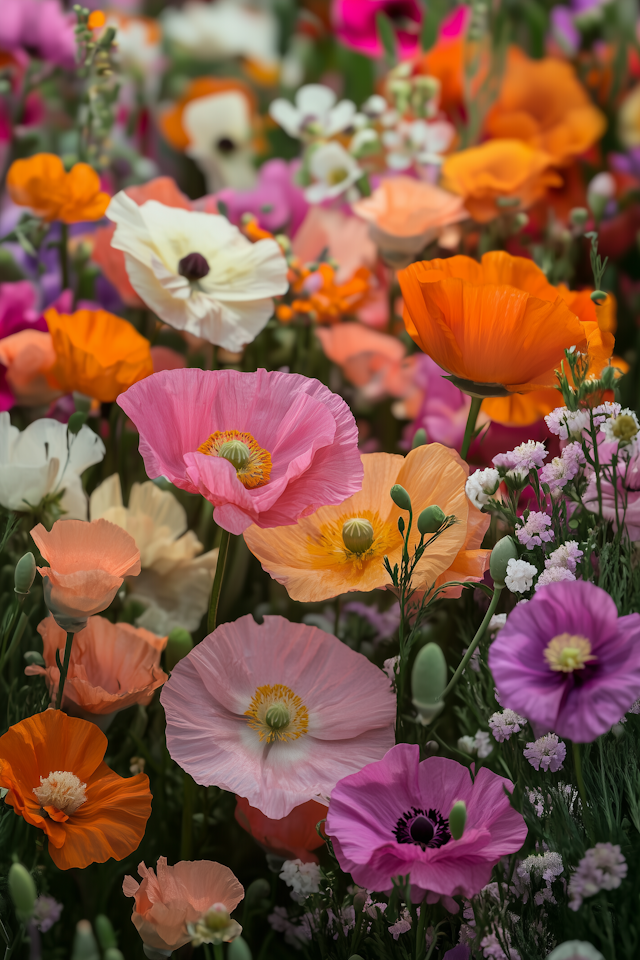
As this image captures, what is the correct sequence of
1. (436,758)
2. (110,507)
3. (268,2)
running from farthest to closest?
(268,2) < (110,507) < (436,758)

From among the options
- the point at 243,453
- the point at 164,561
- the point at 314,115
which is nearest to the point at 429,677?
the point at 243,453

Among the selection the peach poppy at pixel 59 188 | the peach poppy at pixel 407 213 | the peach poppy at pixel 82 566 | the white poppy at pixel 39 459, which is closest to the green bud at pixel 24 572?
the peach poppy at pixel 82 566

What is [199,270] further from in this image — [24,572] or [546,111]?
[546,111]

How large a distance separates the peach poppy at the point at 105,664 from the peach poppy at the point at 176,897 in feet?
0.31

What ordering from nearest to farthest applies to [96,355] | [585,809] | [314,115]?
[585,809]
[96,355]
[314,115]

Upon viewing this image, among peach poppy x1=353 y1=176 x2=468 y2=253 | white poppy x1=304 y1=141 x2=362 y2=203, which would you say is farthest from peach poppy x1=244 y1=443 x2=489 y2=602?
white poppy x1=304 y1=141 x2=362 y2=203

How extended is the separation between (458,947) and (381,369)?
511 mm

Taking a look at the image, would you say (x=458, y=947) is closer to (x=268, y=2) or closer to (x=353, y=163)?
(x=353, y=163)

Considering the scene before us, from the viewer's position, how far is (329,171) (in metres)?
0.88

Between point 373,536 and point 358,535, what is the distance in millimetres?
21

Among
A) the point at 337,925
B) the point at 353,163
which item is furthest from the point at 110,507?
the point at 353,163

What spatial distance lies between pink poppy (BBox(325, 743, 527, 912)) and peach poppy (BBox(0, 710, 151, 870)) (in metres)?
0.11

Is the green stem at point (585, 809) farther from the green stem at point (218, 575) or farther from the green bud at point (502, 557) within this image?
the green stem at point (218, 575)

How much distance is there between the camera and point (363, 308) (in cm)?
90
